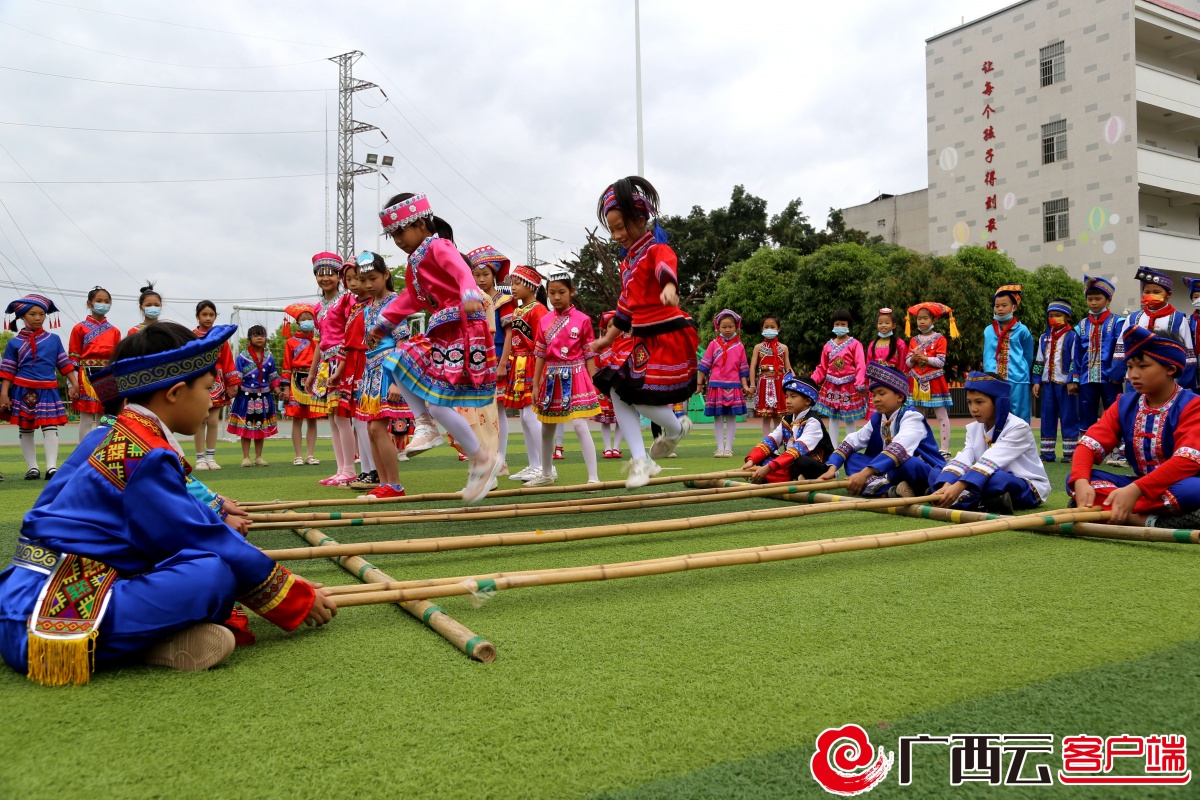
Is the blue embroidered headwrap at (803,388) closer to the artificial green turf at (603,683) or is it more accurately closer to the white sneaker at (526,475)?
the white sneaker at (526,475)

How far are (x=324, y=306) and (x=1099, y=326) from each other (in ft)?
24.9

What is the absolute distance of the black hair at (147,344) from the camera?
7.36 feet

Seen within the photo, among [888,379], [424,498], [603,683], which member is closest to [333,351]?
[424,498]

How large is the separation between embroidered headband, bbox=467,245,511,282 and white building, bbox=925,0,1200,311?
23742 mm

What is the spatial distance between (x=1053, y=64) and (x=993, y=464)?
27173 mm

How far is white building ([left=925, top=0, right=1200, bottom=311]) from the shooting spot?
80.9ft

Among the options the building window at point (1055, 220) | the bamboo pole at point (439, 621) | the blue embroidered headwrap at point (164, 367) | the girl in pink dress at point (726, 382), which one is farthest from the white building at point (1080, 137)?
the blue embroidered headwrap at point (164, 367)

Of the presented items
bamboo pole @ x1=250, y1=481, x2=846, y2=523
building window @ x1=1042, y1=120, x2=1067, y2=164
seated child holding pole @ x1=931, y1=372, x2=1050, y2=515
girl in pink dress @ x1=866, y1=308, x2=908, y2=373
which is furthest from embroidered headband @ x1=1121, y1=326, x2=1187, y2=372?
building window @ x1=1042, y1=120, x2=1067, y2=164

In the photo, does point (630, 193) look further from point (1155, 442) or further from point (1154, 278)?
point (1154, 278)

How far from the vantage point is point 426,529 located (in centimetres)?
461

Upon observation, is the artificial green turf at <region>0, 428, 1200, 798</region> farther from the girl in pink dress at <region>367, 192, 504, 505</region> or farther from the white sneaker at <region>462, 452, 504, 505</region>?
the girl in pink dress at <region>367, 192, 504, 505</region>

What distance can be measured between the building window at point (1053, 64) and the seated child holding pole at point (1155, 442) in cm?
2704

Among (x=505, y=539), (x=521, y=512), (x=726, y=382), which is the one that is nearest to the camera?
(x=505, y=539)

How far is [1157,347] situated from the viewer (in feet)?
12.8
